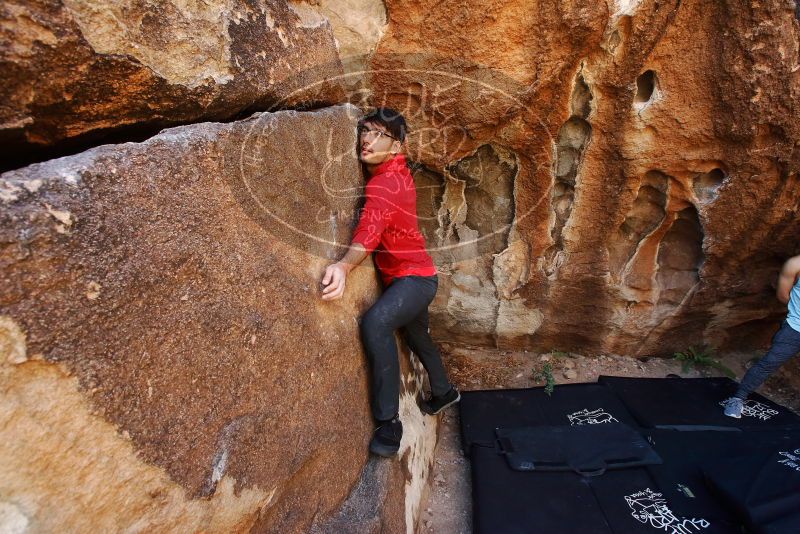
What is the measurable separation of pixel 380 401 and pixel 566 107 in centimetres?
154

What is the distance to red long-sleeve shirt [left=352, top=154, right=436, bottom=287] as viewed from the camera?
163cm

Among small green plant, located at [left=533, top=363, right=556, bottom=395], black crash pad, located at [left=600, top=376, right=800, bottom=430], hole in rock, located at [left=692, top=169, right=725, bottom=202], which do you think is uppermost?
hole in rock, located at [left=692, top=169, right=725, bottom=202]

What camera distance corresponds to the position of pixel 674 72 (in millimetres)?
2035

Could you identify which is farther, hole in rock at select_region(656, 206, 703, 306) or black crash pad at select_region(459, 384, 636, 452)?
hole in rock at select_region(656, 206, 703, 306)

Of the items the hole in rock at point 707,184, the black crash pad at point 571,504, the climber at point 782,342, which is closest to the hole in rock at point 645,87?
the hole in rock at point 707,184

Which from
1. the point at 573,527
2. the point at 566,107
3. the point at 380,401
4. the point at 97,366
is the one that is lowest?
the point at 573,527

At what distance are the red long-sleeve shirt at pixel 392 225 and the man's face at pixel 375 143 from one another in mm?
35

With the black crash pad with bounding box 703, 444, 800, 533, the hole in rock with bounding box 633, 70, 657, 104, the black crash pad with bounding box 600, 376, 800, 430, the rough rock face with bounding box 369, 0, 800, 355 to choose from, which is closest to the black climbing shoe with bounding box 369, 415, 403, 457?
the rough rock face with bounding box 369, 0, 800, 355

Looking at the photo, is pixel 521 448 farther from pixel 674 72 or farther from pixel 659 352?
pixel 674 72

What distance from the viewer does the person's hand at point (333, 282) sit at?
4.70ft

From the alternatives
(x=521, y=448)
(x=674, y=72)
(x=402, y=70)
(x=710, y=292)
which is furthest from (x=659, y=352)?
(x=402, y=70)

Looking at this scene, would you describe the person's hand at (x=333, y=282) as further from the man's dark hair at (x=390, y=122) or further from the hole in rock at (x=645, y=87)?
the hole in rock at (x=645, y=87)

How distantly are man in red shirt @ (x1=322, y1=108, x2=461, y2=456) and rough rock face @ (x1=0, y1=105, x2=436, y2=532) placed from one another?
12 centimetres

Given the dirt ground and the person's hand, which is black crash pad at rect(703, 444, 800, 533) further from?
the person's hand
